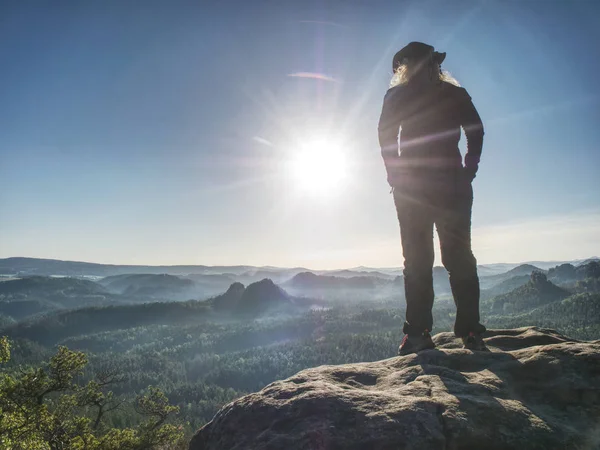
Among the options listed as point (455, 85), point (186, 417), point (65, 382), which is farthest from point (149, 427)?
point (186, 417)

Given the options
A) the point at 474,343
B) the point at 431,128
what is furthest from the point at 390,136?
the point at 474,343

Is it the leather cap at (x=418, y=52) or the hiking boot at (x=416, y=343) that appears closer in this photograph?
the hiking boot at (x=416, y=343)

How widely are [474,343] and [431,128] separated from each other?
239 inches

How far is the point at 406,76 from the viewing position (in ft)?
35.1

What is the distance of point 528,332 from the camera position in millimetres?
9578

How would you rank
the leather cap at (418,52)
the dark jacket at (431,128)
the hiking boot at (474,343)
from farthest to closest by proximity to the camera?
the leather cap at (418,52) → the dark jacket at (431,128) → the hiking boot at (474,343)

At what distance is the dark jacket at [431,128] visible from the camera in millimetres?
10164

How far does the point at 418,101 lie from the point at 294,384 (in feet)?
28.0

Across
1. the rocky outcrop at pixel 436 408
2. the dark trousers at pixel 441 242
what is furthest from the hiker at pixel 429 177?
the rocky outcrop at pixel 436 408

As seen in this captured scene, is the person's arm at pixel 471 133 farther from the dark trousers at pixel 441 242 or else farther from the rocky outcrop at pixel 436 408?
the rocky outcrop at pixel 436 408

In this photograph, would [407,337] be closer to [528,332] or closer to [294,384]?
[528,332]

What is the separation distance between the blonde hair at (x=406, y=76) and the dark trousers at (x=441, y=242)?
289 centimetres

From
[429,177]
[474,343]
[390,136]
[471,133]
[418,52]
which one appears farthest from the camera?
[390,136]

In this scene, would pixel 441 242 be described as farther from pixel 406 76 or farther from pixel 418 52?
pixel 418 52
